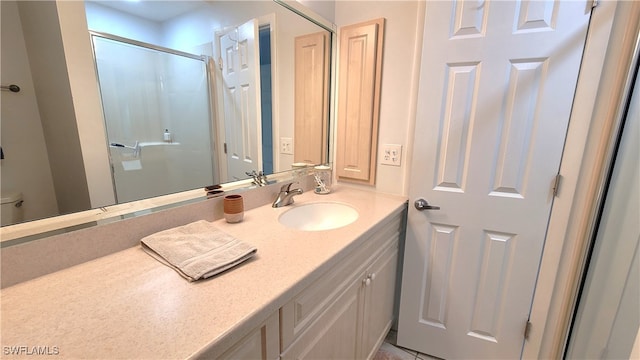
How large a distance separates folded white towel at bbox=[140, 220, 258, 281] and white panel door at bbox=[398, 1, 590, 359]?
0.96 metres

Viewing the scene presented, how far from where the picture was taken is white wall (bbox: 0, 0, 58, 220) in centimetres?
71

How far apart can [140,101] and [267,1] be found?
0.80 metres

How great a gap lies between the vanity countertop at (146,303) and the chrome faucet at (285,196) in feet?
1.39

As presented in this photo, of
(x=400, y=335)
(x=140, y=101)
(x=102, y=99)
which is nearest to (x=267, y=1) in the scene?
(x=140, y=101)

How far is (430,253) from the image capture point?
4.61 feet

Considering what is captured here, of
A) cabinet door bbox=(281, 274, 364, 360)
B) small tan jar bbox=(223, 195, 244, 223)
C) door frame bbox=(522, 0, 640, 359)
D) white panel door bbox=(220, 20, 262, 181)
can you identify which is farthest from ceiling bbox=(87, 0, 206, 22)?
door frame bbox=(522, 0, 640, 359)

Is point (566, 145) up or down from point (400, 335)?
up

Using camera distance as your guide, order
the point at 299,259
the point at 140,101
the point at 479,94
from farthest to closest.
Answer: the point at 479,94, the point at 140,101, the point at 299,259

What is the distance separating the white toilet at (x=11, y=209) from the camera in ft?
2.28

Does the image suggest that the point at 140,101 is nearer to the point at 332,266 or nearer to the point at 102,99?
the point at 102,99

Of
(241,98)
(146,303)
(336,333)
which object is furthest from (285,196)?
(146,303)

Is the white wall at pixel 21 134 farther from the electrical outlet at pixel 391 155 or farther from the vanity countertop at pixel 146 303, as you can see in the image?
the electrical outlet at pixel 391 155

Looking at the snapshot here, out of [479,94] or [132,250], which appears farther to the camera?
[479,94]

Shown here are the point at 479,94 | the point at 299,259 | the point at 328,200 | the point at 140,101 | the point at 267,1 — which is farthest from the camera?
the point at 328,200
